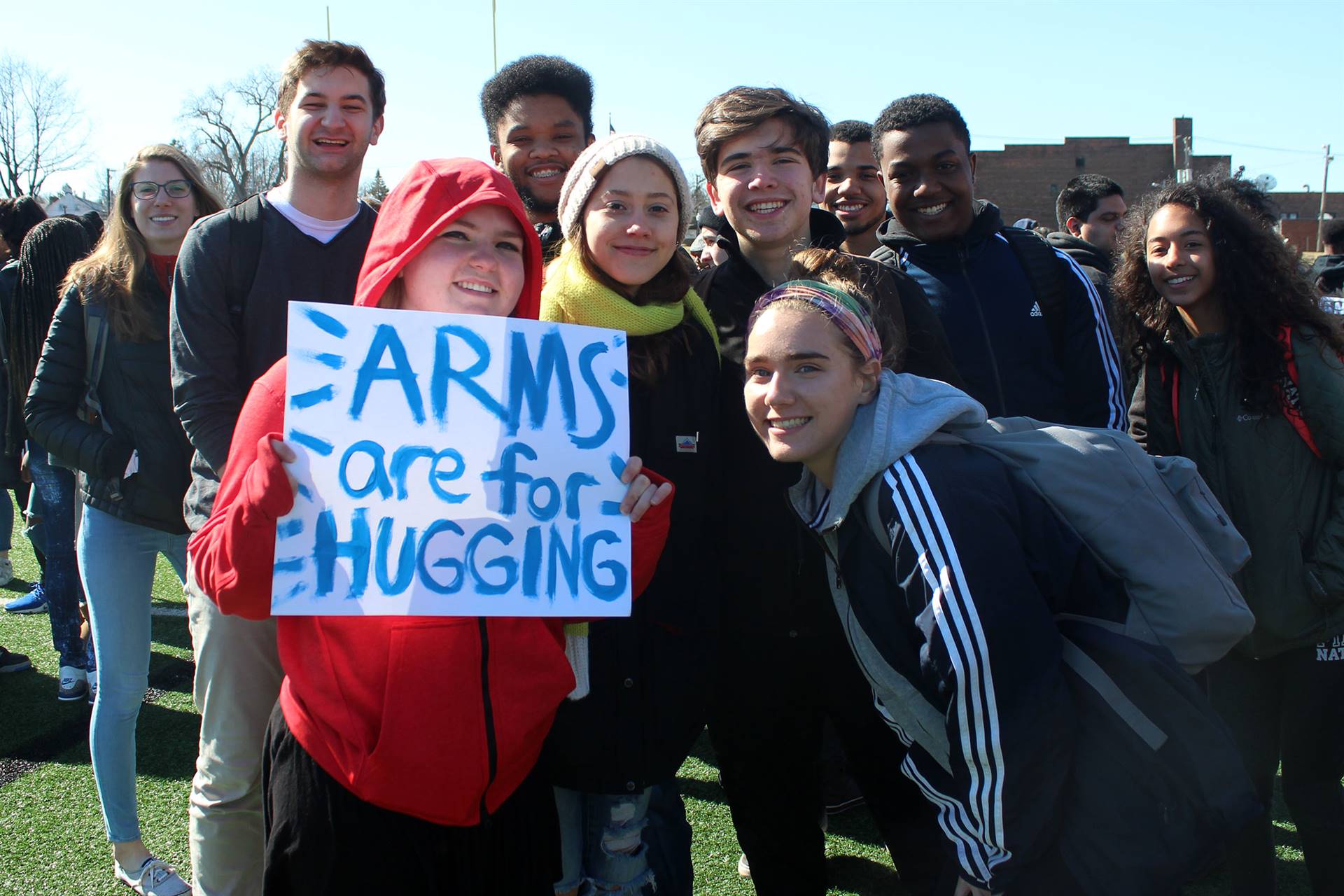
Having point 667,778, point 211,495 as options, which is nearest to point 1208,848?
point 667,778

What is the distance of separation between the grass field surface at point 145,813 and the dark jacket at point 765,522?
1.29 m

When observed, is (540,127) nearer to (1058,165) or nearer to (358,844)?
(358,844)

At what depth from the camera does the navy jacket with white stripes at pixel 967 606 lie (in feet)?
5.82

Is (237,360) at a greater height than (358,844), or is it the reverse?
(237,360)

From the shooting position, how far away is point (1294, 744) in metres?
2.84

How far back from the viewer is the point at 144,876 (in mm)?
3172

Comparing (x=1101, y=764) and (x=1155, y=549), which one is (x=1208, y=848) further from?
(x=1155, y=549)

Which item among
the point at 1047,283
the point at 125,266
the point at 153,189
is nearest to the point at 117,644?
the point at 125,266

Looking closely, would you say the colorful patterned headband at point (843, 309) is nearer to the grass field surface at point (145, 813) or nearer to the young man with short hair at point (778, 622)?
the young man with short hair at point (778, 622)

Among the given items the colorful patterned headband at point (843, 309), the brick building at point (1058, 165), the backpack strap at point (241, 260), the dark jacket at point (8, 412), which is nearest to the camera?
the colorful patterned headband at point (843, 309)

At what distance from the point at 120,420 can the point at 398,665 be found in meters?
2.22

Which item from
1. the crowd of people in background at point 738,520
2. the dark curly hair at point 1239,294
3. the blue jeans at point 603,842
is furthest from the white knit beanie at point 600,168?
the dark curly hair at point 1239,294

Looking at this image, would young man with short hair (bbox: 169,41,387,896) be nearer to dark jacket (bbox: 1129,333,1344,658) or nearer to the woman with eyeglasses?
the woman with eyeglasses

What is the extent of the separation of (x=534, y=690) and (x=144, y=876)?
2105mm
